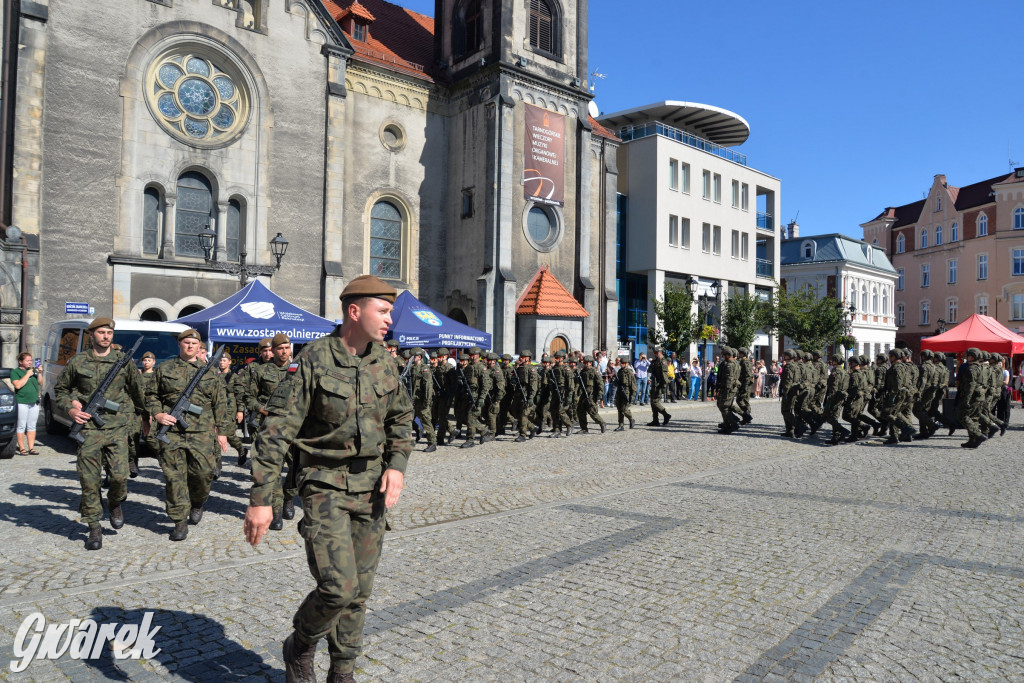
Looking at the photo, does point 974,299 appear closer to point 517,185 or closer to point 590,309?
point 590,309

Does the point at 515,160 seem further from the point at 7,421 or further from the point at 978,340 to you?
the point at 7,421

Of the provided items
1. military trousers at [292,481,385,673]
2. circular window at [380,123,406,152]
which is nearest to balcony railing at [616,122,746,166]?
circular window at [380,123,406,152]

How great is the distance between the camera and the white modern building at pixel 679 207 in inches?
1480

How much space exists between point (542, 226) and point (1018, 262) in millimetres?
48647

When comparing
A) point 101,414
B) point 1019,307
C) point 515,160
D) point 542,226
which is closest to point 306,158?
point 515,160

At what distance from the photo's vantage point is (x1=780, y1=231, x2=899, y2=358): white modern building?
54219 millimetres

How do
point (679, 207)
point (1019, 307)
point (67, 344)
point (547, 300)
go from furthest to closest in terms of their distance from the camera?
point (1019, 307) → point (679, 207) → point (547, 300) → point (67, 344)

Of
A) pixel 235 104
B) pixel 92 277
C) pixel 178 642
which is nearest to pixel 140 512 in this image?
pixel 178 642

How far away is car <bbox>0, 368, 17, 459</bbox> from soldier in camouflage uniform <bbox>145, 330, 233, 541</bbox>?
575cm

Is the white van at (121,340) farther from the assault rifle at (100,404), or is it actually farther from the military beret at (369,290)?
the military beret at (369,290)

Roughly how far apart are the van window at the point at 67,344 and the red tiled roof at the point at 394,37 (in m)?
16.5

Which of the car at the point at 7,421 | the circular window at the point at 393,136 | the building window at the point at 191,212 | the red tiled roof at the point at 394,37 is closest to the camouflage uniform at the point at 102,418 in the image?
the car at the point at 7,421

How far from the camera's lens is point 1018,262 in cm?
5831

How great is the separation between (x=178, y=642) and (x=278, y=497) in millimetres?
2814
